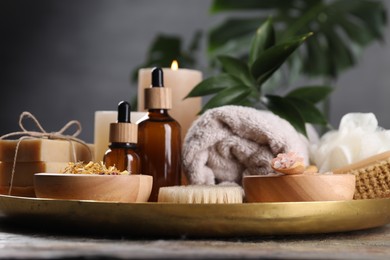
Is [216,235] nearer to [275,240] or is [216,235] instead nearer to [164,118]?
[275,240]

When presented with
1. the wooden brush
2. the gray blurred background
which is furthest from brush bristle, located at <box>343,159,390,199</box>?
the gray blurred background

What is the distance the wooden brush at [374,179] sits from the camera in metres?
0.65

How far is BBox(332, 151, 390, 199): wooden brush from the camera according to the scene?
65 centimetres

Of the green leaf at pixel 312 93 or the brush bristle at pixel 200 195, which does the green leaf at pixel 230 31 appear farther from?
the brush bristle at pixel 200 195

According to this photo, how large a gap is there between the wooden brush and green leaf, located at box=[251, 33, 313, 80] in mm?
180

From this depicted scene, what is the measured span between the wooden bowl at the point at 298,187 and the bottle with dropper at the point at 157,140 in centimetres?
13

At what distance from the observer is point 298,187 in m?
0.57

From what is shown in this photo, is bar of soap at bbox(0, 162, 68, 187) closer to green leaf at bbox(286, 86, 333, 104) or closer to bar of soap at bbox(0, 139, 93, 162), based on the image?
bar of soap at bbox(0, 139, 93, 162)

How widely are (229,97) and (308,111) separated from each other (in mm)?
115

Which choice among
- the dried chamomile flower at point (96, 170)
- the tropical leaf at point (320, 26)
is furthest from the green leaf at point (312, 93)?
the tropical leaf at point (320, 26)

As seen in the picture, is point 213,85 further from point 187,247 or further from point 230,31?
point 230,31

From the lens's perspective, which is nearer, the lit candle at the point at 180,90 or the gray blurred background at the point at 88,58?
the lit candle at the point at 180,90

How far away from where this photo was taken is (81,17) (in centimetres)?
229

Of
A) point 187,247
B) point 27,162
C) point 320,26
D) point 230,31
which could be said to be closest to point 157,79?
point 27,162
